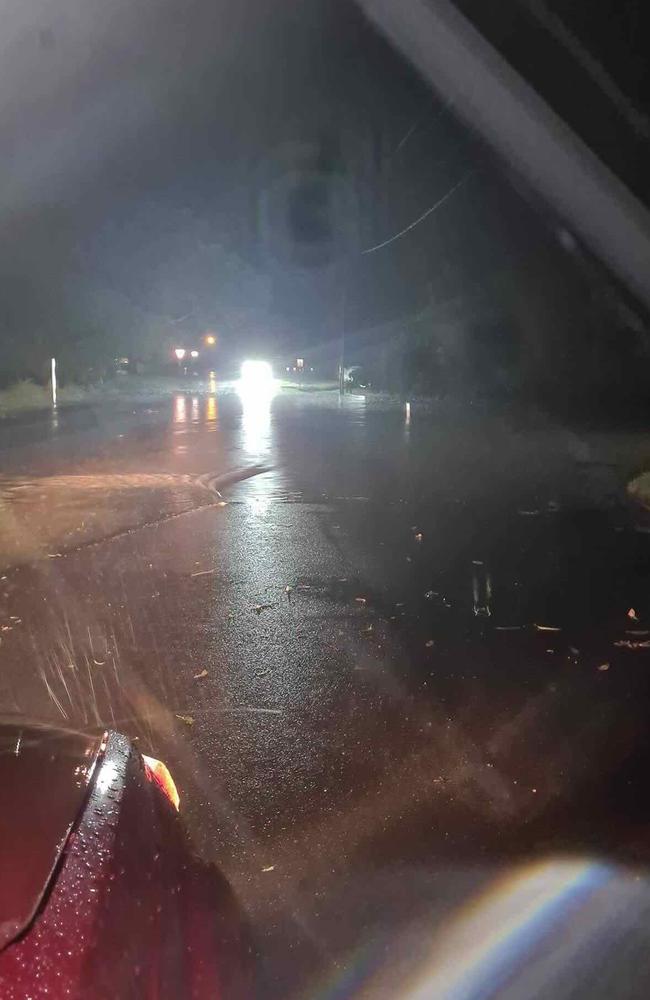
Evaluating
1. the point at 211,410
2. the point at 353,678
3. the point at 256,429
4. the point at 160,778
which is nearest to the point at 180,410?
the point at 211,410

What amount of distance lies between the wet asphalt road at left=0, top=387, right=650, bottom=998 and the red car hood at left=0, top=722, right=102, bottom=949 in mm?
1146

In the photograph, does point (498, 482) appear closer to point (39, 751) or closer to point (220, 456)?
point (220, 456)

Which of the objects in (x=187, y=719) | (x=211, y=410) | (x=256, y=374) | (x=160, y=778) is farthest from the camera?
(x=256, y=374)

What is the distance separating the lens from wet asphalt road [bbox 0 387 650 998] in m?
4.12

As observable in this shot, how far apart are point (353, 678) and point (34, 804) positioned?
4.19 metres

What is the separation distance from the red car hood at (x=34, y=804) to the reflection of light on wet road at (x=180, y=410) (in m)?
28.6

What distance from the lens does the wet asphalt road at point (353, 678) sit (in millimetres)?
4121

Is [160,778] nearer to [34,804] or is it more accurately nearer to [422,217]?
[34,804]

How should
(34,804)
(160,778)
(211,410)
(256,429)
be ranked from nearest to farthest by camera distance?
(34,804) → (160,778) → (256,429) → (211,410)

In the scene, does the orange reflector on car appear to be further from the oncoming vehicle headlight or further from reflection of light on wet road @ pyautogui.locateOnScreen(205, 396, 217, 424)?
the oncoming vehicle headlight

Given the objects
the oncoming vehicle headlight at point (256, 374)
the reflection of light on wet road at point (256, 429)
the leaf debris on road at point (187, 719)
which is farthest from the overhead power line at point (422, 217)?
the oncoming vehicle headlight at point (256, 374)

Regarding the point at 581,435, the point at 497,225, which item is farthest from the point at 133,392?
the point at 581,435

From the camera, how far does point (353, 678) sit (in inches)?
256

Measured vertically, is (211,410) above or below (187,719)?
above
